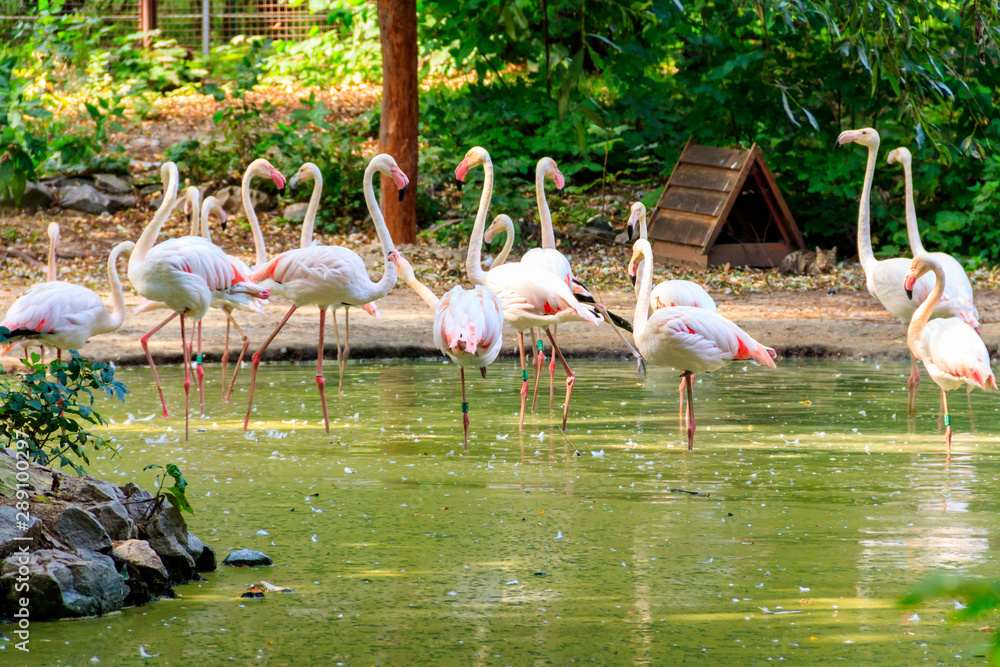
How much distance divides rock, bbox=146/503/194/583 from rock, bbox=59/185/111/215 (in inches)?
426

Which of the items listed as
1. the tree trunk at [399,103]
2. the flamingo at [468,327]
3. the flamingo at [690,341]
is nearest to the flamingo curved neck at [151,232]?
the flamingo at [468,327]

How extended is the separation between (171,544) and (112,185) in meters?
11.3

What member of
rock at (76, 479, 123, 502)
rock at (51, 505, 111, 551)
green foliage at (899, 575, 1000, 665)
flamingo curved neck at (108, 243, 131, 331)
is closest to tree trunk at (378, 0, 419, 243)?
flamingo curved neck at (108, 243, 131, 331)

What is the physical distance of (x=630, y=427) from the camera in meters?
5.63

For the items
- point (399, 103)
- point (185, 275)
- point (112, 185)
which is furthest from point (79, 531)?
point (112, 185)

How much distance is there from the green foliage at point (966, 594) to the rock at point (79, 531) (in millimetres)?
2432

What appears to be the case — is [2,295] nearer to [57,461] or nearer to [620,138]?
[57,461]

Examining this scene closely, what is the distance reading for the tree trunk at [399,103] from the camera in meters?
11.2

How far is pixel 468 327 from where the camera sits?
16.2 feet

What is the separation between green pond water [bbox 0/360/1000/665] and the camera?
8.45 ft

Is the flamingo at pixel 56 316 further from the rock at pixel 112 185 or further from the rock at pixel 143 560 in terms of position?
the rock at pixel 112 185

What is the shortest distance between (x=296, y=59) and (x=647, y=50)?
7883mm

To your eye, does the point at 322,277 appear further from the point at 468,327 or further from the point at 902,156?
the point at 902,156

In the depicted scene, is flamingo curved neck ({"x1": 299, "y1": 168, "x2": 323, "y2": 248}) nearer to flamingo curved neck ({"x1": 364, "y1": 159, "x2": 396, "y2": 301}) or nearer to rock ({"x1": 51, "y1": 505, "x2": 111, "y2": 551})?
flamingo curved neck ({"x1": 364, "y1": 159, "x2": 396, "y2": 301})
